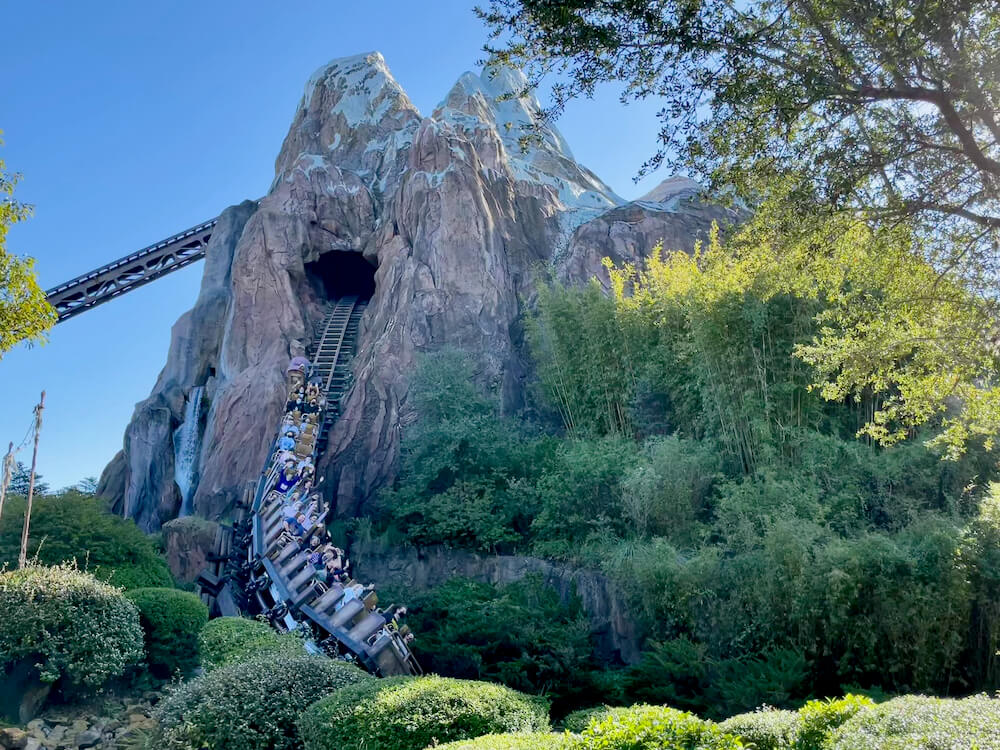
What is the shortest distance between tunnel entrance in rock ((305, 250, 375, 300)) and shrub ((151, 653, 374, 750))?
17.5 m

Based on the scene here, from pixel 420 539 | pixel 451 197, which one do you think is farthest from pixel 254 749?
pixel 451 197

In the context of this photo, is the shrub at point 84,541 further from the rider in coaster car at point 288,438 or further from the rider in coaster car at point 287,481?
the rider in coaster car at point 288,438

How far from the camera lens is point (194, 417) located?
22625mm

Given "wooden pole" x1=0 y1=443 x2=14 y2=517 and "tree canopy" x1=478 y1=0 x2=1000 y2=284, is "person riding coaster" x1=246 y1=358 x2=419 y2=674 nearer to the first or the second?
"wooden pole" x1=0 y1=443 x2=14 y2=517

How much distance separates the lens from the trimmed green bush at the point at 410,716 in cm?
627

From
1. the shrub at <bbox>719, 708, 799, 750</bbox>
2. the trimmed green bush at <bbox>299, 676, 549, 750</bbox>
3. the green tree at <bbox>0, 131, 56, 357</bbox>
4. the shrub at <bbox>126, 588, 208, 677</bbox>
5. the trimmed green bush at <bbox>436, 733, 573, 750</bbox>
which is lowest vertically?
the shrub at <bbox>126, 588, 208, 677</bbox>

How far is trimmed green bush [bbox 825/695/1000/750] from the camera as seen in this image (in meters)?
3.72

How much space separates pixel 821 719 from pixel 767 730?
29 centimetres

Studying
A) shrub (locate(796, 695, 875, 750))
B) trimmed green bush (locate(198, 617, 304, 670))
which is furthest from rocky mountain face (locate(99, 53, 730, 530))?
shrub (locate(796, 695, 875, 750))

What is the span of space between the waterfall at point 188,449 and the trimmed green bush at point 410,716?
15.0 meters

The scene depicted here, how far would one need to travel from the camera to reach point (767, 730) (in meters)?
4.47

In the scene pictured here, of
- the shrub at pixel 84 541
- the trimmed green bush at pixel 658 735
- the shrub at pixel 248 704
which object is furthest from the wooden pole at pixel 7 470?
the trimmed green bush at pixel 658 735

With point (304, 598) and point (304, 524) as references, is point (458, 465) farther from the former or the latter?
point (304, 598)

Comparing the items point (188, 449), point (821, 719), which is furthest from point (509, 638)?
point (188, 449)
